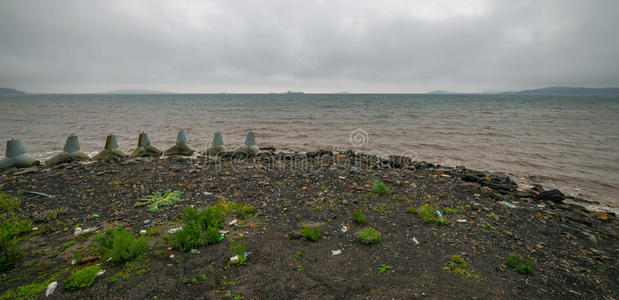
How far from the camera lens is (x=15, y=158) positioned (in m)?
8.62

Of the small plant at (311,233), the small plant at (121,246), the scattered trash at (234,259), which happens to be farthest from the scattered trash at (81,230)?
the small plant at (311,233)

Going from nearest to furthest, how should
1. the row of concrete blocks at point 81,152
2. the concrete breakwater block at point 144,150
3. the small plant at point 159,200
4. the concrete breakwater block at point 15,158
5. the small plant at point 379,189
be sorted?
the small plant at point 159,200 < the small plant at point 379,189 < the concrete breakwater block at point 15,158 < the row of concrete blocks at point 81,152 < the concrete breakwater block at point 144,150

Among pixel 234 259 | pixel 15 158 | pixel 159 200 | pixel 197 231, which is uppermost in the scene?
pixel 15 158

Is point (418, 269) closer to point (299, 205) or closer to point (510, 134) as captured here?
point (299, 205)

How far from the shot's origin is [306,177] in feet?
25.0

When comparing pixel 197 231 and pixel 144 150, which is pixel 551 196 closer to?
pixel 197 231

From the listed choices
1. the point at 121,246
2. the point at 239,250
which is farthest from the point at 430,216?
the point at 121,246

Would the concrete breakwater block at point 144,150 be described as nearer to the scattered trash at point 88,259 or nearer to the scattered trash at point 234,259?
the scattered trash at point 88,259

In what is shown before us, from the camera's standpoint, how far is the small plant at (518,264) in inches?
142

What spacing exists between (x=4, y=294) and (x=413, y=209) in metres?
6.69

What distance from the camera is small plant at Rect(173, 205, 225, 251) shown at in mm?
4031

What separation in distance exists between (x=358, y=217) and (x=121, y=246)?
4086 millimetres

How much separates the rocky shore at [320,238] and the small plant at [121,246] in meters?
0.15

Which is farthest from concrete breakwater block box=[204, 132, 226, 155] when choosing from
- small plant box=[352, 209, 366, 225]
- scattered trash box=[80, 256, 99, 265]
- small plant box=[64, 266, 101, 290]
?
small plant box=[64, 266, 101, 290]
